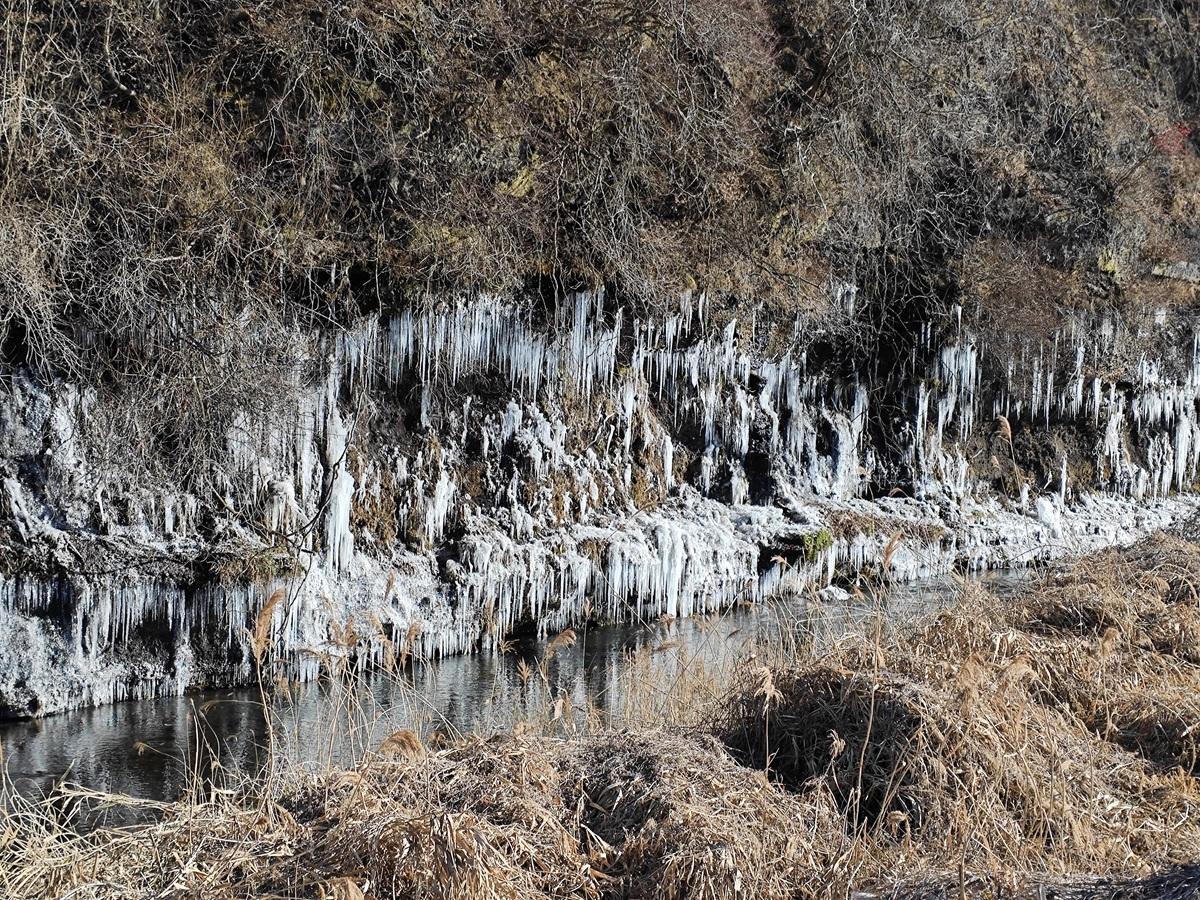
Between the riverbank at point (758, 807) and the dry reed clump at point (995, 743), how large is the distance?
0.01m

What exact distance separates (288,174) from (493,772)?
727 cm

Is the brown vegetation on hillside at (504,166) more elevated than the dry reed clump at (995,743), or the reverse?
the brown vegetation on hillside at (504,166)

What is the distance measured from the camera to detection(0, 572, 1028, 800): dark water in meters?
6.64

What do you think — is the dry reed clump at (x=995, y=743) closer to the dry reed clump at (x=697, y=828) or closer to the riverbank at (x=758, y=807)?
the riverbank at (x=758, y=807)

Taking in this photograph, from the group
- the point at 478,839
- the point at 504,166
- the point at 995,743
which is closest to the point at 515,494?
the point at 504,166

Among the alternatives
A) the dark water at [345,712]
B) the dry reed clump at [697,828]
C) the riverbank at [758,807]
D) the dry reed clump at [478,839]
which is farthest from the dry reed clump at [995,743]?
the dark water at [345,712]

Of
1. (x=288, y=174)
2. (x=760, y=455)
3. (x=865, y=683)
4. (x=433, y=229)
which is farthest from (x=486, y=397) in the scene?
(x=865, y=683)

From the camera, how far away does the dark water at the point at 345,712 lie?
261 inches

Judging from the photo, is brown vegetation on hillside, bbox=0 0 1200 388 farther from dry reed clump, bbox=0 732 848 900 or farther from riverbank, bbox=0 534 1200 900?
dry reed clump, bbox=0 732 848 900

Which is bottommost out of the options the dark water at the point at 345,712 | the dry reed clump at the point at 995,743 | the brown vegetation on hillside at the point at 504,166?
the dark water at the point at 345,712

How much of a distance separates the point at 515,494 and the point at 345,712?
3610 mm

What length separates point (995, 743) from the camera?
174 inches

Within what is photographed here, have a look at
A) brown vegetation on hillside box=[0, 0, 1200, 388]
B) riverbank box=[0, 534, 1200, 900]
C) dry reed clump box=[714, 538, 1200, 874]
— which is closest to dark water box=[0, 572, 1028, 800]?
dry reed clump box=[714, 538, 1200, 874]

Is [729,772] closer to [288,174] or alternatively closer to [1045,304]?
[288,174]
